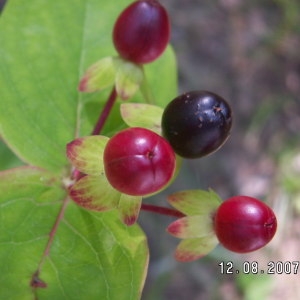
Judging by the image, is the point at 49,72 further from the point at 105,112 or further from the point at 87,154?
the point at 87,154

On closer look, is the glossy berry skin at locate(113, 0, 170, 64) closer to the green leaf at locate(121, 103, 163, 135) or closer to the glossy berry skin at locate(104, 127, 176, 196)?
the green leaf at locate(121, 103, 163, 135)

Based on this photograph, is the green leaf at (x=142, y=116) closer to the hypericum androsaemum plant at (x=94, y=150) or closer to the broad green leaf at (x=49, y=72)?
the hypericum androsaemum plant at (x=94, y=150)

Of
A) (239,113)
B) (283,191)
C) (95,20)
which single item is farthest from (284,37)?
(95,20)

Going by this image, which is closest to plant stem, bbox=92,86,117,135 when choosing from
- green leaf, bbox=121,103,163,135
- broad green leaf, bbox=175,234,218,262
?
green leaf, bbox=121,103,163,135

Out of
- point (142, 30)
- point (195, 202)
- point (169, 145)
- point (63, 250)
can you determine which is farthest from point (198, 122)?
point (63, 250)

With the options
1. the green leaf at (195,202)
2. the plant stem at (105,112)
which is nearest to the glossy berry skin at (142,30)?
the plant stem at (105,112)

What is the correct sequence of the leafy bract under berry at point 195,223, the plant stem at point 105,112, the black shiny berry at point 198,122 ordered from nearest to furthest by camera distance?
the black shiny berry at point 198,122 < the leafy bract under berry at point 195,223 < the plant stem at point 105,112
